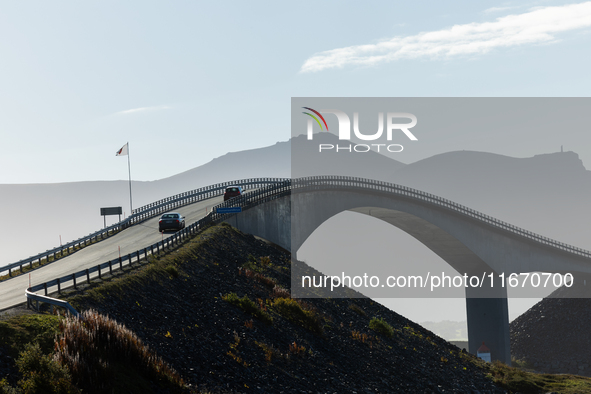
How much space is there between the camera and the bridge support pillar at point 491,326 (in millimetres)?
69875

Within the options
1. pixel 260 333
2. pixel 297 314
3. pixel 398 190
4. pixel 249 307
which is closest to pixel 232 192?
pixel 398 190

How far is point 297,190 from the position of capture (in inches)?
2265

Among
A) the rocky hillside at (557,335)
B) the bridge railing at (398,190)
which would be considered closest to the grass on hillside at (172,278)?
the bridge railing at (398,190)

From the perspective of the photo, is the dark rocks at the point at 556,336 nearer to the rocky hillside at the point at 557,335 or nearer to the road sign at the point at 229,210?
the rocky hillside at the point at 557,335

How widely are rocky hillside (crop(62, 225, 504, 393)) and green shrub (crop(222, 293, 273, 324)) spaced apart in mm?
53

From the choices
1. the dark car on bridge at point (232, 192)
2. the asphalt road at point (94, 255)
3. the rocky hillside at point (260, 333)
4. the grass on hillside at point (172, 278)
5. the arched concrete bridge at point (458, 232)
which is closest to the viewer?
the grass on hillside at point (172, 278)

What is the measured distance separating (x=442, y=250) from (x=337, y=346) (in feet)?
181

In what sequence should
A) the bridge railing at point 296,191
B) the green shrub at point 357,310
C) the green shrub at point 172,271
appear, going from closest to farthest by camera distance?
the green shrub at point 172,271 → the bridge railing at point 296,191 → the green shrub at point 357,310

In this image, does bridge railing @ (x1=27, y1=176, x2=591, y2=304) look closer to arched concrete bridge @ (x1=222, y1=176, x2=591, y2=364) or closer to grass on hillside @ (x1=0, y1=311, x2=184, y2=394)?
arched concrete bridge @ (x1=222, y1=176, x2=591, y2=364)

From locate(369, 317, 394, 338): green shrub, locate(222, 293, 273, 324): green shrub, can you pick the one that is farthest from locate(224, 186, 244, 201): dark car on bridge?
locate(222, 293, 273, 324): green shrub

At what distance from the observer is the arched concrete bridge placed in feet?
194

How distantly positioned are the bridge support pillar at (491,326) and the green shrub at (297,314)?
4755cm

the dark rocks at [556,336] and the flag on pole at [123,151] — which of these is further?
the dark rocks at [556,336]

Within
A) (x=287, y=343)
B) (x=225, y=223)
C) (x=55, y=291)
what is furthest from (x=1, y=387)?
(x=225, y=223)
